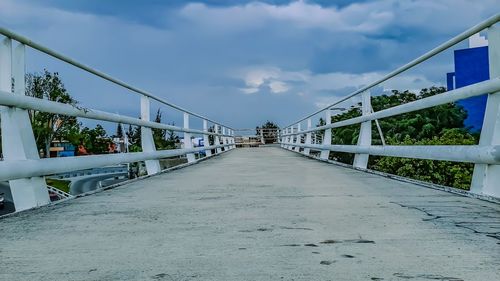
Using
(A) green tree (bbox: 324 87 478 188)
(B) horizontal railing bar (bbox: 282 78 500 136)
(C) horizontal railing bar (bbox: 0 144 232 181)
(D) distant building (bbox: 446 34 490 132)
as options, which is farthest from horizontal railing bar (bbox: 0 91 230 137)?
(D) distant building (bbox: 446 34 490 132)

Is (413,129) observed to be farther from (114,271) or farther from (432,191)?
(114,271)

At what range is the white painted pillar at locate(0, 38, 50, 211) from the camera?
3080 millimetres

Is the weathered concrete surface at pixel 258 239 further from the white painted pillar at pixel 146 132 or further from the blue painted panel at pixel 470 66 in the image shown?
the blue painted panel at pixel 470 66

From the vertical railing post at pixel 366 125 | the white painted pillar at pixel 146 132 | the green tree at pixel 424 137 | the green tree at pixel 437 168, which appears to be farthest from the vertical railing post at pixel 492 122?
the green tree at pixel 437 168

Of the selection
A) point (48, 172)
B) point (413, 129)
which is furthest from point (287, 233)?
point (413, 129)

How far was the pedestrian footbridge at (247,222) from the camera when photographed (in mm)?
1784

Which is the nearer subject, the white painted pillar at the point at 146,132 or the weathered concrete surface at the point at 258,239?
the weathered concrete surface at the point at 258,239

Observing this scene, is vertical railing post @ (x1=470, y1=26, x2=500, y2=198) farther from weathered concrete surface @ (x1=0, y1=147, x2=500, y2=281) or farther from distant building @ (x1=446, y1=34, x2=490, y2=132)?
distant building @ (x1=446, y1=34, x2=490, y2=132)

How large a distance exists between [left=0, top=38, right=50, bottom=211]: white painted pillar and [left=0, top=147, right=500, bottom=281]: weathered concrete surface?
20cm

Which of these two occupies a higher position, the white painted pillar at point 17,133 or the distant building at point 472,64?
the distant building at point 472,64

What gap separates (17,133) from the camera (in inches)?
122

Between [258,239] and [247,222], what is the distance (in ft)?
1.36

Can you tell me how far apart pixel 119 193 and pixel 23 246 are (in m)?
2.02

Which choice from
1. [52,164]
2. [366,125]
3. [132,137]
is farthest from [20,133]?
[132,137]
